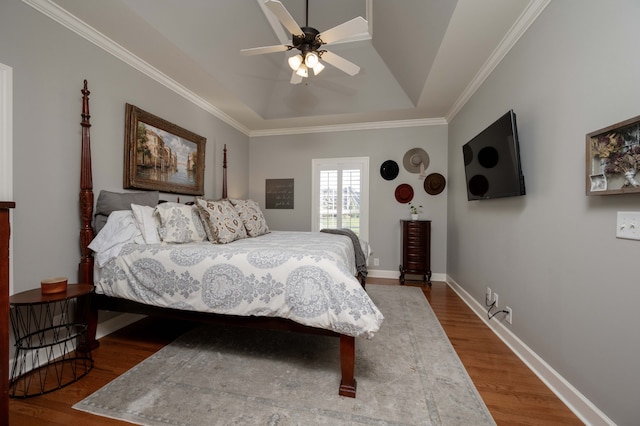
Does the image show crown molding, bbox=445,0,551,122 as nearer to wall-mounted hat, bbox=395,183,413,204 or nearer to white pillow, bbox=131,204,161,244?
wall-mounted hat, bbox=395,183,413,204

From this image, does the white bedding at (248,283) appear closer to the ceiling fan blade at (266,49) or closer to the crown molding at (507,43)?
the ceiling fan blade at (266,49)

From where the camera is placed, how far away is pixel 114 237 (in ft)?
6.51

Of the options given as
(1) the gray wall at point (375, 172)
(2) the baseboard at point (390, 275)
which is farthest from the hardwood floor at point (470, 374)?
(1) the gray wall at point (375, 172)

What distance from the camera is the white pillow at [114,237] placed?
1941 millimetres

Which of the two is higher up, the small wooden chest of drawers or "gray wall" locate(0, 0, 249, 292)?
"gray wall" locate(0, 0, 249, 292)

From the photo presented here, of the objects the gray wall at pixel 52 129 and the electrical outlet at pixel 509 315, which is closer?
the gray wall at pixel 52 129

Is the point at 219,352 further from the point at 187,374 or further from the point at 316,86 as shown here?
the point at 316,86

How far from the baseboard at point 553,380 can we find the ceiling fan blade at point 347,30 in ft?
8.93

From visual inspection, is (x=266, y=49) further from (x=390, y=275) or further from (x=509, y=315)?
(x=390, y=275)

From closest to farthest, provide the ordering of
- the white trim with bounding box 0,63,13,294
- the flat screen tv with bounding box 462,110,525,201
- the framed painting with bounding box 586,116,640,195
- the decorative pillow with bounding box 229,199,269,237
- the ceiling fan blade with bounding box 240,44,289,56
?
the framed painting with bounding box 586,116,640,195 < the white trim with bounding box 0,63,13,294 < the flat screen tv with bounding box 462,110,525,201 < the ceiling fan blade with bounding box 240,44,289,56 < the decorative pillow with bounding box 229,199,269,237

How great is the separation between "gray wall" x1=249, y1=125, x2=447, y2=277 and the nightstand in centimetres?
310

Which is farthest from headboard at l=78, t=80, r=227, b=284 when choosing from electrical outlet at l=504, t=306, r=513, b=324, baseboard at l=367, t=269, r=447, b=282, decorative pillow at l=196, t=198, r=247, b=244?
baseboard at l=367, t=269, r=447, b=282

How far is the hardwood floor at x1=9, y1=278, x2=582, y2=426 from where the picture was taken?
133cm

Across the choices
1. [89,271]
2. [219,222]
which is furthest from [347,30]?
[89,271]
